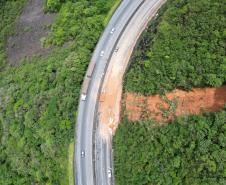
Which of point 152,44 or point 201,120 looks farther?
point 152,44

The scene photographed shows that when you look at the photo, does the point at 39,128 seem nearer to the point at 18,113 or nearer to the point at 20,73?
the point at 18,113

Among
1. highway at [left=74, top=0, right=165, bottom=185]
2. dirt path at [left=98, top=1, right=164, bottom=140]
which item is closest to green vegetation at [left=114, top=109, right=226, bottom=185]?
dirt path at [left=98, top=1, right=164, bottom=140]

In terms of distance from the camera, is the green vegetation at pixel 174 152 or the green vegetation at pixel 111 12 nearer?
the green vegetation at pixel 174 152

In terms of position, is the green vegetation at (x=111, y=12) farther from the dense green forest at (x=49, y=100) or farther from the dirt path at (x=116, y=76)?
the dirt path at (x=116, y=76)

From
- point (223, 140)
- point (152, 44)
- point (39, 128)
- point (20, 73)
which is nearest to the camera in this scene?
point (223, 140)

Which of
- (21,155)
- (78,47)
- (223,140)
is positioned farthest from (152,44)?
(21,155)

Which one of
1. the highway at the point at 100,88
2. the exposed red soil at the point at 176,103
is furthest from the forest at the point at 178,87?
the highway at the point at 100,88

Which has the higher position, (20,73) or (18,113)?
(20,73)

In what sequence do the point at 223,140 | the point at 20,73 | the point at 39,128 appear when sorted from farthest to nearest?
the point at 20,73 → the point at 39,128 → the point at 223,140
